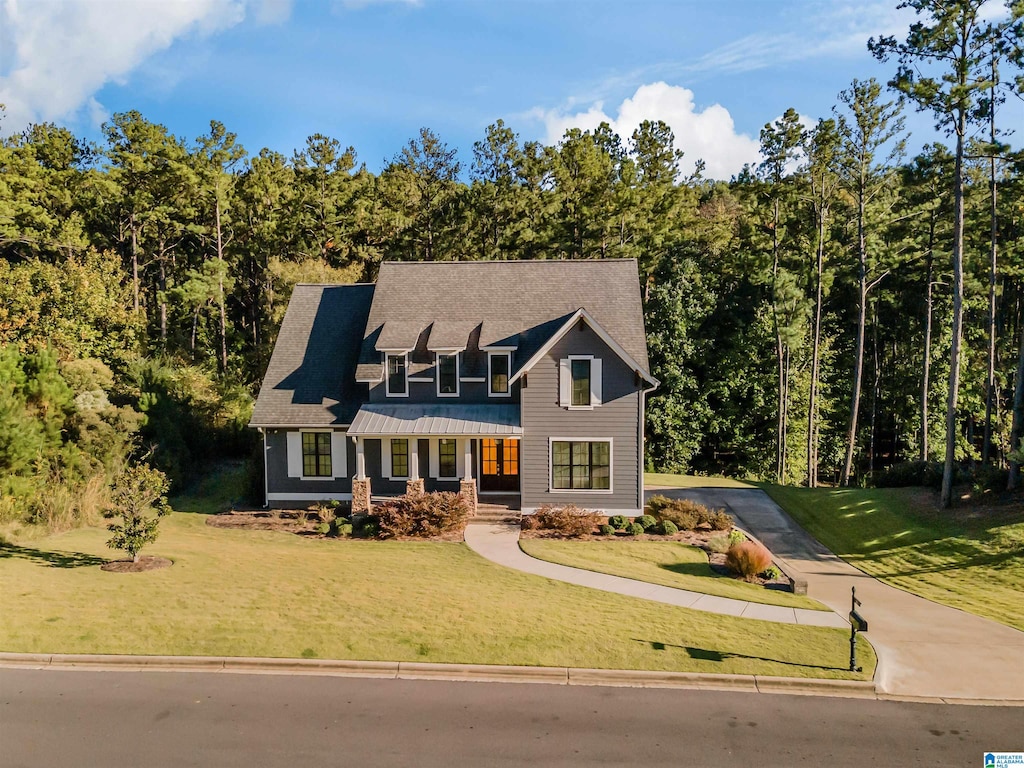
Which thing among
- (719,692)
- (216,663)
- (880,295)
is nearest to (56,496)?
(216,663)

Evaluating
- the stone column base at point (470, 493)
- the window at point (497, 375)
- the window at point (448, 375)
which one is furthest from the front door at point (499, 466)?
the stone column base at point (470, 493)

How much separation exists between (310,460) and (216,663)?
14.5 meters

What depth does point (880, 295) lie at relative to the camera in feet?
146

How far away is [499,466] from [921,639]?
15.5 m

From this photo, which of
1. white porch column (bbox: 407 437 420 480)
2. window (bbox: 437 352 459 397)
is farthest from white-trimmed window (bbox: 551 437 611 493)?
white porch column (bbox: 407 437 420 480)

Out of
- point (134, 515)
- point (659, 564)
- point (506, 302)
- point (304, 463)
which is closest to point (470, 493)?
point (304, 463)

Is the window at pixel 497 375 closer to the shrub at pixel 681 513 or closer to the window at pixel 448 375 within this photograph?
the window at pixel 448 375

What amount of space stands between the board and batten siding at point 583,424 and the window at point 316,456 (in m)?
7.54

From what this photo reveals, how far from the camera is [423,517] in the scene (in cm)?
2222

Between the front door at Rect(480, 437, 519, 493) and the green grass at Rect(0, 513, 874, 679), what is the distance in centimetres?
815

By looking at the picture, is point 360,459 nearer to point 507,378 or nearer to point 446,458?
point 446,458

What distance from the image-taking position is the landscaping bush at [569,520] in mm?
22297

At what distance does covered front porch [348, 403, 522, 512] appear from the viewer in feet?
80.5

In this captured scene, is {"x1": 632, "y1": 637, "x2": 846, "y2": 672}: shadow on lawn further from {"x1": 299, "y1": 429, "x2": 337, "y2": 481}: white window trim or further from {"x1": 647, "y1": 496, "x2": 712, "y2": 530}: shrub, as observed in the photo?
{"x1": 299, "y1": 429, "x2": 337, "y2": 481}: white window trim
